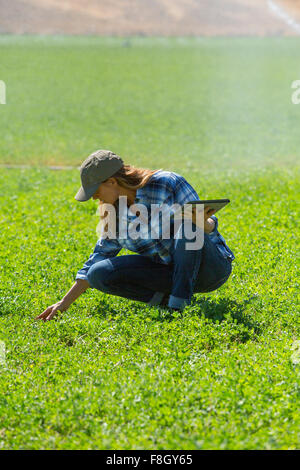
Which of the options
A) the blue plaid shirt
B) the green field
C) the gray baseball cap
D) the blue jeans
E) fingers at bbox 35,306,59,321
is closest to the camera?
the green field

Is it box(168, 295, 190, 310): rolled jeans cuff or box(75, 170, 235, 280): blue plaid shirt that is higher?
box(75, 170, 235, 280): blue plaid shirt

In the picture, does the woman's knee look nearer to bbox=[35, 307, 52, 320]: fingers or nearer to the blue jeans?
the blue jeans

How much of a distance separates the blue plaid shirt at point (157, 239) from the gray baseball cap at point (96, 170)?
0.34 meters

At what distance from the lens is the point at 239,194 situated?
36.4ft

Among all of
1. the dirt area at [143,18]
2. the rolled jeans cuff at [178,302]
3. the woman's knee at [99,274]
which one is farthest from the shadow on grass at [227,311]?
the dirt area at [143,18]

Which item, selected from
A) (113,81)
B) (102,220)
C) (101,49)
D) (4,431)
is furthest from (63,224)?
(101,49)

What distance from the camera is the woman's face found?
19.0ft

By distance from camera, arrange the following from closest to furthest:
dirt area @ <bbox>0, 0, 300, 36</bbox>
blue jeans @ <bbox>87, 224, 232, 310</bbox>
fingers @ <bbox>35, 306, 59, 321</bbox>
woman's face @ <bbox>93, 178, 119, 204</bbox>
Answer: woman's face @ <bbox>93, 178, 119, 204</bbox> < blue jeans @ <bbox>87, 224, 232, 310</bbox> < fingers @ <bbox>35, 306, 59, 321</bbox> < dirt area @ <bbox>0, 0, 300, 36</bbox>

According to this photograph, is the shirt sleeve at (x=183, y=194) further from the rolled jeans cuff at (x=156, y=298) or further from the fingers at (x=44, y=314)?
the fingers at (x=44, y=314)

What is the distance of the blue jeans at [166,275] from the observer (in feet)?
19.9

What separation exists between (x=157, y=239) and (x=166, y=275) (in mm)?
340

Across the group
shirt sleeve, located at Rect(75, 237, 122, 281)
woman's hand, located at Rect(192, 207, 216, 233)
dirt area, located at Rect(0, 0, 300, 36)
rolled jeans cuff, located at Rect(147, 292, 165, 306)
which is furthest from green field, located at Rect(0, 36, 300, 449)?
dirt area, located at Rect(0, 0, 300, 36)

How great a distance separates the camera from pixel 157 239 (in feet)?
20.2

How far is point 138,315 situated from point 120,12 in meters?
69.2
